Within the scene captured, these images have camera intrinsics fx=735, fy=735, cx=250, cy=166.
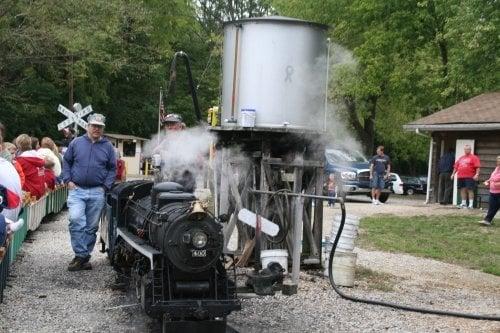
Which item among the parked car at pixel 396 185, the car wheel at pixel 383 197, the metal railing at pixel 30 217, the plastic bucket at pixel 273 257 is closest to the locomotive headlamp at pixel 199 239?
the plastic bucket at pixel 273 257

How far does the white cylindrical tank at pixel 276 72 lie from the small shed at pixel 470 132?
13.0 meters

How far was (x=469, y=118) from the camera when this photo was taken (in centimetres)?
2173

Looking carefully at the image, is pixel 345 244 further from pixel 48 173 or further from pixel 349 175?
pixel 349 175

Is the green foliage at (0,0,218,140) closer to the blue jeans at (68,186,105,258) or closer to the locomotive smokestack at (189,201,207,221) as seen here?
the blue jeans at (68,186,105,258)

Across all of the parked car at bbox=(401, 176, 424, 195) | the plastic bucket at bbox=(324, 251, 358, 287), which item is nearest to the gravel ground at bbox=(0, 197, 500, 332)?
the plastic bucket at bbox=(324, 251, 358, 287)

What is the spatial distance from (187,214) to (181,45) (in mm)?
46131

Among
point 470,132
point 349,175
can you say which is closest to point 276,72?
point 470,132

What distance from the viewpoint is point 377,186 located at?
22406 mm

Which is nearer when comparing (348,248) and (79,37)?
(348,248)

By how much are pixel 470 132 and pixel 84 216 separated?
15874mm

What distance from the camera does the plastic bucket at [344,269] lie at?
870 cm

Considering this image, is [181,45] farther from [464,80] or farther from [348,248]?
[348,248]

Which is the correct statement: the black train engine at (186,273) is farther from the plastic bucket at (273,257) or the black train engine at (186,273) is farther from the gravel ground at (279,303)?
the plastic bucket at (273,257)

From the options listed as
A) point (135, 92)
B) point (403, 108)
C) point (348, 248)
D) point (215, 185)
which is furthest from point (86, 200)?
point (135, 92)
